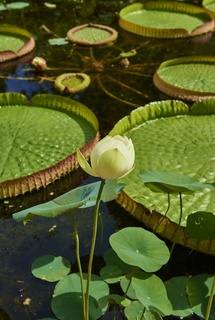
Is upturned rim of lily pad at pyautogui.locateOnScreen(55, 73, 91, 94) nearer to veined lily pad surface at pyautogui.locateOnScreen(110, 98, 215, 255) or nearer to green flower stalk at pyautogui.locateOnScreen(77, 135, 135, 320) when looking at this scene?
veined lily pad surface at pyautogui.locateOnScreen(110, 98, 215, 255)

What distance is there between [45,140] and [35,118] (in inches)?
10.3

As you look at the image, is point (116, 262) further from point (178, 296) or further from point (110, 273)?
point (178, 296)

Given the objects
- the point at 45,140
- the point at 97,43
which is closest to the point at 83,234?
the point at 45,140

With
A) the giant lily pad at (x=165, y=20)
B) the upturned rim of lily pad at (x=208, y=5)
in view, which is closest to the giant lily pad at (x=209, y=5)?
the upturned rim of lily pad at (x=208, y=5)

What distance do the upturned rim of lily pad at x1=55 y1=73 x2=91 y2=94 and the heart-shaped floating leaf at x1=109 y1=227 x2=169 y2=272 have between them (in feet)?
5.63

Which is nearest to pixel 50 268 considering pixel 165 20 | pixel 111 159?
pixel 111 159

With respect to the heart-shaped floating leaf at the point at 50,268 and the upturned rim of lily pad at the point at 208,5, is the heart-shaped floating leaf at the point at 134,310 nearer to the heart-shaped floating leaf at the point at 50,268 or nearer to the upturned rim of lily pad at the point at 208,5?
the heart-shaped floating leaf at the point at 50,268

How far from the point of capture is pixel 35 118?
102 inches

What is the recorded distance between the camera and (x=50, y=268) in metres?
1.62

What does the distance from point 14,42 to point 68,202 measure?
2.74m

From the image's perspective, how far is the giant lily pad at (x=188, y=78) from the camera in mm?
2891

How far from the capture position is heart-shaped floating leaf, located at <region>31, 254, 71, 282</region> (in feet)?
5.20

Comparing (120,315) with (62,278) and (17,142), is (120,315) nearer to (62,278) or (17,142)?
(62,278)

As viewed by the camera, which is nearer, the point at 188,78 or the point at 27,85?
the point at 188,78
